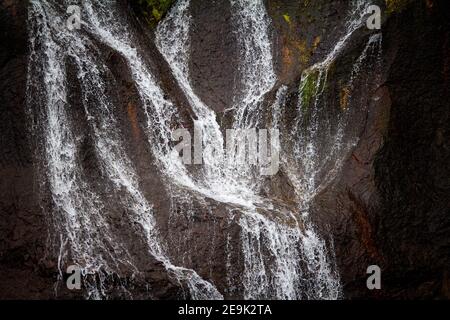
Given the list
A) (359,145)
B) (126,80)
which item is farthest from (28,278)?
(359,145)

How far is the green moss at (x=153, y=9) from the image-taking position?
722 centimetres

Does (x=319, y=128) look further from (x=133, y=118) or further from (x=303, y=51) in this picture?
(x=133, y=118)

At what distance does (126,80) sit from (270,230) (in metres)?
2.49

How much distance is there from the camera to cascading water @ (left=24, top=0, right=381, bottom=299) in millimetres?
5848

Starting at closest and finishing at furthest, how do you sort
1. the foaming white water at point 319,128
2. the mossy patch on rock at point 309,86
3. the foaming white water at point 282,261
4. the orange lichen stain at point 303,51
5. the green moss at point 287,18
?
the foaming white water at point 282,261 → the foaming white water at point 319,128 → the mossy patch on rock at point 309,86 → the orange lichen stain at point 303,51 → the green moss at point 287,18

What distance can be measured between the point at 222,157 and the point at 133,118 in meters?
1.22

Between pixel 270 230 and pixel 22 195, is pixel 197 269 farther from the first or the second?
pixel 22 195

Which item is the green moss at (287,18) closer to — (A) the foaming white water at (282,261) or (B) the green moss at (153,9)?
(B) the green moss at (153,9)

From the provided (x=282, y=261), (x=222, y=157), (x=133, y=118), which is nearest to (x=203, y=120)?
(x=222, y=157)

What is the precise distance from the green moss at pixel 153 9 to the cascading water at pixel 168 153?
0.62ft

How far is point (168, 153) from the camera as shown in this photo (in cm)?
644

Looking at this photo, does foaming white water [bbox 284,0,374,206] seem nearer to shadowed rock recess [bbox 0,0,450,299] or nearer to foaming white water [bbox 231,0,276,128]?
shadowed rock recess [bbox 0,0,450,299]

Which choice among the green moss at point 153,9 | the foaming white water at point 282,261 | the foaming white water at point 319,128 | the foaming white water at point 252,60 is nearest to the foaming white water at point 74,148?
the foaming white water at point 282,261
